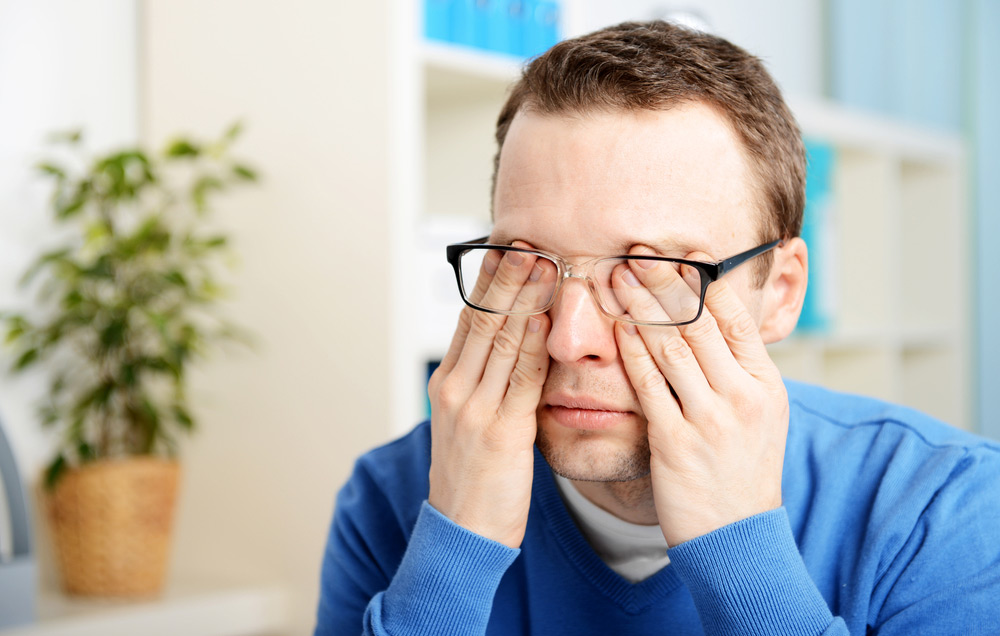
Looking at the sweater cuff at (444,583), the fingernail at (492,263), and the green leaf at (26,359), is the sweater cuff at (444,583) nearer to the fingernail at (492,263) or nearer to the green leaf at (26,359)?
the fingernail at (492,263)

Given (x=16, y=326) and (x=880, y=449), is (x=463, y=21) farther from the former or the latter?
(x=880, y=449)

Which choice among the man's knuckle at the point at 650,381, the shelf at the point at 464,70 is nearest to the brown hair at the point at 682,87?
the man's knuckle at the point at 650,381

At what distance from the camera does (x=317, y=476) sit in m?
1.86

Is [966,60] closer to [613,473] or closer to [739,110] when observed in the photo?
[739,110]

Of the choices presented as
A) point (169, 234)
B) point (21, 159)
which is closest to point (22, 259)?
point (21, 159)

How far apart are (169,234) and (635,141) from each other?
1.31 m

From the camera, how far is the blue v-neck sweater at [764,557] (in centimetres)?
83

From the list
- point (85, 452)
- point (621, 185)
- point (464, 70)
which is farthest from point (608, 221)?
point (85, 452)

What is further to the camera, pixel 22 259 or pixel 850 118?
pixel 850 118

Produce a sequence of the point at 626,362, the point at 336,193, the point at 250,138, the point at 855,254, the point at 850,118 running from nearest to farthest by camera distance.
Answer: the point at 626,362 < the point at 336,193 < the point at 250,138 < the point at 850,118 < the point at 855,254

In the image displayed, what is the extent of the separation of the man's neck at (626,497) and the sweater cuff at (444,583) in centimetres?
15

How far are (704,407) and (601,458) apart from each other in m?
0.12

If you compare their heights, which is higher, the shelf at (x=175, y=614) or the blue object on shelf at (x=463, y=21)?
the blue object on shelf at (x=463, y=21)

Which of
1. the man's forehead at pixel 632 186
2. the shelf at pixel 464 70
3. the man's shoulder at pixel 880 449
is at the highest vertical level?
the shelf at pixel 464 70
